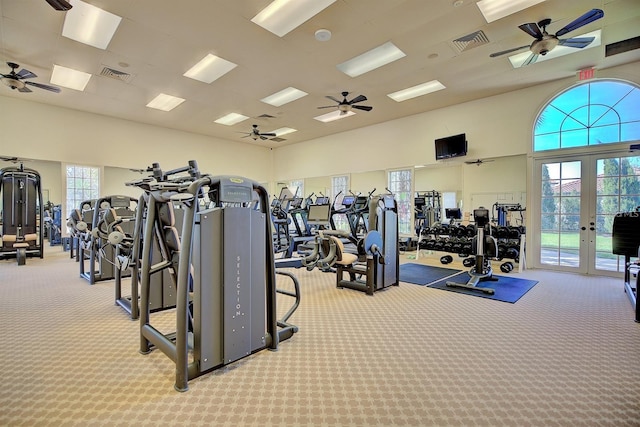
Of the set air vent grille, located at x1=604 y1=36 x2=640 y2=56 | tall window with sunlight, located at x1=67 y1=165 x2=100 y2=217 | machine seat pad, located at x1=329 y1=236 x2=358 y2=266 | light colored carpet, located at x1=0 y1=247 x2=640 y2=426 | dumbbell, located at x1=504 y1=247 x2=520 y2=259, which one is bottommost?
light colored carpet, located at x1=0 y1=247 x2=640 y2=426

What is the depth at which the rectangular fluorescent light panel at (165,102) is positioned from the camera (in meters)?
7.69

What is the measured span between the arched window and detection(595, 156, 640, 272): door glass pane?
0.48m

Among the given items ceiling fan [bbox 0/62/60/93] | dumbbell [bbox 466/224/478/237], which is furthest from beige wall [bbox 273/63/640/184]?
→ ceiling fan [bbox 0/62/60/93]

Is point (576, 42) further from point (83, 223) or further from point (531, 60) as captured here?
point (83, 223)

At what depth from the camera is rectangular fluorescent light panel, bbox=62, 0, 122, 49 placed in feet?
14.3

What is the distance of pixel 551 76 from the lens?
6.24 m

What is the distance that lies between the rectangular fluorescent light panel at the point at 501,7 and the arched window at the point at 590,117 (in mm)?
3253

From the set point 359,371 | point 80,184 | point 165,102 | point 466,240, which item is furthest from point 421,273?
point 80,184

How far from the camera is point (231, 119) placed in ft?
30.8

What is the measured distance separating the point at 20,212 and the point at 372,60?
900 centimetres

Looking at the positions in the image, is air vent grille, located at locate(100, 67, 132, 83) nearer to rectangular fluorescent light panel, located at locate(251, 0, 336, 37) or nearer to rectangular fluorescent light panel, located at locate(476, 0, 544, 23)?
rectangular fluorescent light panel, located at locate(251, 0, 336, 37)

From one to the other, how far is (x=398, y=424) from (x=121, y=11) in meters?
5.86

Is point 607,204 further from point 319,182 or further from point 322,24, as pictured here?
point 319,182

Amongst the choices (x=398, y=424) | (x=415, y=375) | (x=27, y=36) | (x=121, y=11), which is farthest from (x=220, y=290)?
(x=27, y=36)
